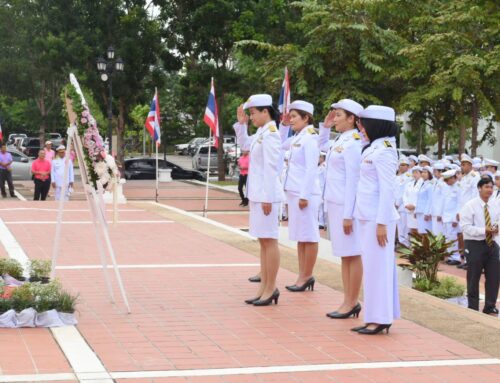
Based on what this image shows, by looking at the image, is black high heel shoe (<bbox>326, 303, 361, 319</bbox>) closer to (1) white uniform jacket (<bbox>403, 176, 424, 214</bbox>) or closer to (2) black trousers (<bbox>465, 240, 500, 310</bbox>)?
(2) black trousers (<bbox>465, 240, 500, 310</bbox>)

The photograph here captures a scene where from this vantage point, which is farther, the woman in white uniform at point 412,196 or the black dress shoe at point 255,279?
the woman in white uniform at point 412,196

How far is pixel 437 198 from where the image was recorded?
1814cm

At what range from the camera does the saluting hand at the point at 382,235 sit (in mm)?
8000

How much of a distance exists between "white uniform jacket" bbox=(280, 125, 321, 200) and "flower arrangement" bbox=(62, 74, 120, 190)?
6.83 feet

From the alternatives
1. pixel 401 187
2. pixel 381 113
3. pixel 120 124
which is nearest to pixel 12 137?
pixel 120 124

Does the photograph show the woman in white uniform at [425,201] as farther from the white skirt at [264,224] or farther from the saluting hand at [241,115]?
the white skirt at [264,224]

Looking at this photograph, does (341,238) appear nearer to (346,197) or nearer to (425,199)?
(346,197)

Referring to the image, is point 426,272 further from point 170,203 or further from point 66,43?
point 66,43

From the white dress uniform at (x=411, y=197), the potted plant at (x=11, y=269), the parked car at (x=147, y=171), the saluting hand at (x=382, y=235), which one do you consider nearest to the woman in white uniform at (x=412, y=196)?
the white dress uniform at (x=411, y=197)

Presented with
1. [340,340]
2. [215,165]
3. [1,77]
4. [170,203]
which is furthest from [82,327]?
[1,77]

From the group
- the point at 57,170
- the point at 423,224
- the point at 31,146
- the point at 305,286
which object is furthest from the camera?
the point at 31,146

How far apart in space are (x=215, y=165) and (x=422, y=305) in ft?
137

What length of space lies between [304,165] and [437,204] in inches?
345

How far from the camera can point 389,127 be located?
8172 mm
